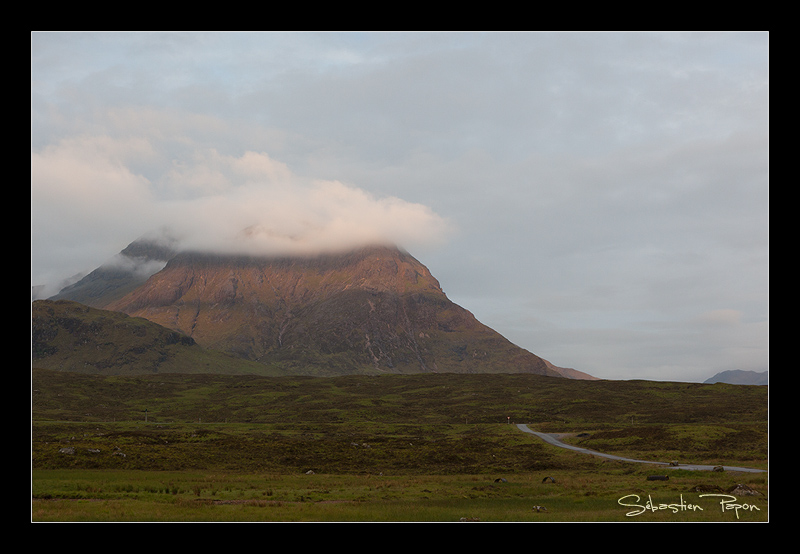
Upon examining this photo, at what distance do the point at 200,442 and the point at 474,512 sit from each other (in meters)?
83.8

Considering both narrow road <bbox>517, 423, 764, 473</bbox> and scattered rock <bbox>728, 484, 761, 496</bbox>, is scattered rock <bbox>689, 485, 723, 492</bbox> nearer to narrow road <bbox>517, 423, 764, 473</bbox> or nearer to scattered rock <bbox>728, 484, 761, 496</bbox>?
scattered rock <bbox>728, 484, 761, 496</bbox>

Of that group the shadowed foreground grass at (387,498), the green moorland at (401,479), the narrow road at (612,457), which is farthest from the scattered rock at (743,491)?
the narrow road at (612,457)

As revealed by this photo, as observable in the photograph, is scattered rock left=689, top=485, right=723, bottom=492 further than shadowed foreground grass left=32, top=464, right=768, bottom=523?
Yes

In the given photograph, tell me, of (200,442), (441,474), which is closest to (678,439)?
(441,474)
